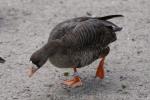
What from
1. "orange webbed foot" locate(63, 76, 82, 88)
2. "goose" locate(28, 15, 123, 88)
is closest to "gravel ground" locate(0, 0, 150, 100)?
"orange webbed foot" locate(63, 76, 82, 88)

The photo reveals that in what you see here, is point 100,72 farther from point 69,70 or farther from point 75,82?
point 69,70

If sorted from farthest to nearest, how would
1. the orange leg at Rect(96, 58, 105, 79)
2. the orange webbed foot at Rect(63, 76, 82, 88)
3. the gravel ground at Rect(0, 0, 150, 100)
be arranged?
the orange leg at Rect(96, 58, 105, 79), the orange webbed foot at Rect(63, 76, 82, 88), the gravel ground at Rect(0, 0, 150, 100)

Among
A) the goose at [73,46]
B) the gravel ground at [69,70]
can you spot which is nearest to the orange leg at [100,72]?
the gravel ground at [69,70]

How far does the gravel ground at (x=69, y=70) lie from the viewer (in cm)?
715

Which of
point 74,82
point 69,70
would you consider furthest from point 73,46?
point 69,70

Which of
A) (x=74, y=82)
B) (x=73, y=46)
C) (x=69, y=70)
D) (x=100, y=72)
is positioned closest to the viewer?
(x=73, y=46)

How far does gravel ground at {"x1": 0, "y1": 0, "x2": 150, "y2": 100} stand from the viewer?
7.15 meters

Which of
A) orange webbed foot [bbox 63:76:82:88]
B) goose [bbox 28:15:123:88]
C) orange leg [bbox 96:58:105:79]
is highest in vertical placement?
goose [bbox 28:15:123:88]

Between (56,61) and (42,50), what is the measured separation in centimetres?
29

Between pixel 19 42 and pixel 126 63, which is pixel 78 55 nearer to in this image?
pixel 126 63

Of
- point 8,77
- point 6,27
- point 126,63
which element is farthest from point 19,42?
point 126,63

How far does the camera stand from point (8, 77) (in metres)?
7.64

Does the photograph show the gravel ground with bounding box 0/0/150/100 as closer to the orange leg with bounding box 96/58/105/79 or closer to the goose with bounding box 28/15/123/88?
the orange leg with bounding box 96/58/105/79

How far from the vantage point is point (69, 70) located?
26.3 feet
